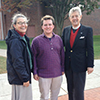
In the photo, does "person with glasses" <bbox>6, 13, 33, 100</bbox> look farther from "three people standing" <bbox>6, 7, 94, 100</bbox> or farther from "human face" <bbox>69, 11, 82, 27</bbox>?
"human face" <bbox>69, 11, 82, 27</bbox>

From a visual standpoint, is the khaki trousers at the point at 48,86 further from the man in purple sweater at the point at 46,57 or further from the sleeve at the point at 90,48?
the sleeve at the point at 90,48

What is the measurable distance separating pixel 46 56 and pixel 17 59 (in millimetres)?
584

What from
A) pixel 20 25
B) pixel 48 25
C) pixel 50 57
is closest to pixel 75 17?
pixel 48 25

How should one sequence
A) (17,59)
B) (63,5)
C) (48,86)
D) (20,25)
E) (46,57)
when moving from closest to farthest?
(17,59) → (20,25) → (46,57) → (48,86) → (63,5)

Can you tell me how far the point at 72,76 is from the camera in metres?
2.59

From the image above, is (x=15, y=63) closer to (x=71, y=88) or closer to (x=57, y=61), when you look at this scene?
(x=57, y=61)

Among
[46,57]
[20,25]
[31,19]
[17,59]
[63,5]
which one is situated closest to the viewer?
[17,59]

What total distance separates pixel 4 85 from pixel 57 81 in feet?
7.41

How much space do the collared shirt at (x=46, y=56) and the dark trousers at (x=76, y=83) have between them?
33 cm

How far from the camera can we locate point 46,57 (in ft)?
7.54

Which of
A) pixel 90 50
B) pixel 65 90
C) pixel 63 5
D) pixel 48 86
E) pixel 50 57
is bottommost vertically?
pixel 65 90

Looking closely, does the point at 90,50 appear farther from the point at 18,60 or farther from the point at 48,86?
the point at 18,60

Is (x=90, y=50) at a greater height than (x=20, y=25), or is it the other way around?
(x=20, y=25)

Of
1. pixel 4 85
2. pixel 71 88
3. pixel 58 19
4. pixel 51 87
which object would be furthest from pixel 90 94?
pixel 58 19
